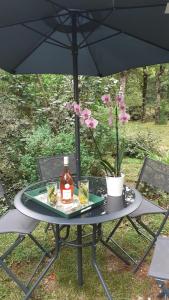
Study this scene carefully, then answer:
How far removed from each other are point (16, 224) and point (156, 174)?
4.62 feet

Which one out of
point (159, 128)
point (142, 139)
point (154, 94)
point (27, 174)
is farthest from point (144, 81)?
point (27, 174)

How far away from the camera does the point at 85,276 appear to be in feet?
9.50

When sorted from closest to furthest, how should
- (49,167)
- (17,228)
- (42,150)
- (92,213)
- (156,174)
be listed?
(92,213), (17,228), (156,174), (49,167), (42,150)

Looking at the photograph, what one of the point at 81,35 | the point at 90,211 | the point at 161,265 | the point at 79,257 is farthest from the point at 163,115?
the point at 161,265

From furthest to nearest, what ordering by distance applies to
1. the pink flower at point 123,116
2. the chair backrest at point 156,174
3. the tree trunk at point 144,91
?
the tree trunk at point 144,91 → the chair backrest at point 156,174 → the pink flower at point 123,116

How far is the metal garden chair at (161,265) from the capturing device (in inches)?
78.0

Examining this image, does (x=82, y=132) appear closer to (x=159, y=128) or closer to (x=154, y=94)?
(x=159, y=128)

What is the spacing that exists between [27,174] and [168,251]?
8.81 feet

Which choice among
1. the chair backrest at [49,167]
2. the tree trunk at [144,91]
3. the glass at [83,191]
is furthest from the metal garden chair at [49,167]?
the tree trunk at [144,91]

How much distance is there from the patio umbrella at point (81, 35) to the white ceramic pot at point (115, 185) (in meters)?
0.37

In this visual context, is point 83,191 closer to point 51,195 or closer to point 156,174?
point 51,195

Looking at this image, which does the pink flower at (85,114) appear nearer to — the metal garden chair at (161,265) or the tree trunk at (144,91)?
the metal garden chair at (161,265)

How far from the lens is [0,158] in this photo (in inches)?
178

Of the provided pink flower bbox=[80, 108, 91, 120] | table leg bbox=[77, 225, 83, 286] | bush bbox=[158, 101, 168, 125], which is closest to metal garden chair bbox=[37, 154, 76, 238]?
table leg bbox=[77, 225, 83, 286]
